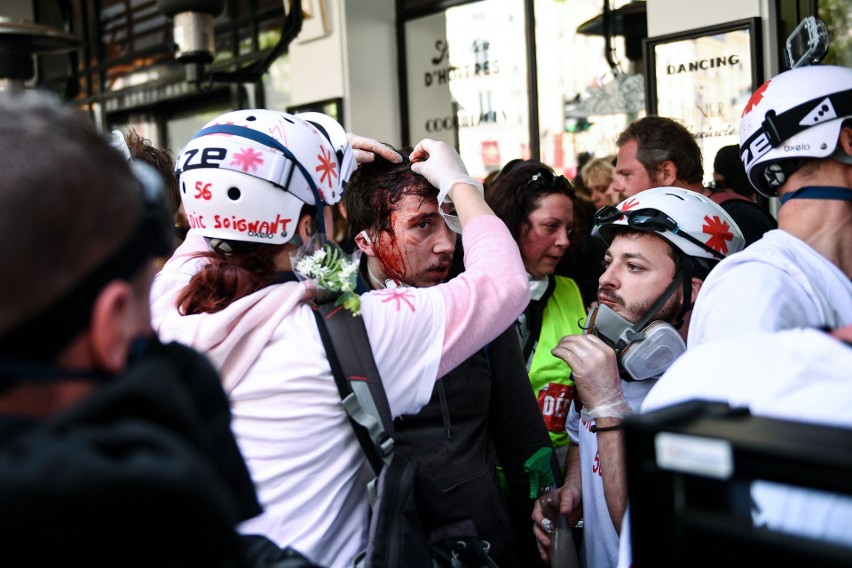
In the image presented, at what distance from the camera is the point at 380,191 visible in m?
A: 2.69

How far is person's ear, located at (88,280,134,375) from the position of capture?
0.96 meters

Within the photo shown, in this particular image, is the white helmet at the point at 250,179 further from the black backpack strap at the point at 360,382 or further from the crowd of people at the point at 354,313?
the black backpack strap at the point at 360,382

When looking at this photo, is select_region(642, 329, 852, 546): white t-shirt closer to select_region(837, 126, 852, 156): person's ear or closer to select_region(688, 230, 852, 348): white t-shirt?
select_region(688, 230, 852, 348): white t-shirt

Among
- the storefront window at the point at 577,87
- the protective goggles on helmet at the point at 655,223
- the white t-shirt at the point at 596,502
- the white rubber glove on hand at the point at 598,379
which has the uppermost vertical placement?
the storefront window at the point at 577,87

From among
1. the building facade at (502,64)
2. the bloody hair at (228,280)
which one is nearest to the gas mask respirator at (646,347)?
the bloody hair at (228,280)

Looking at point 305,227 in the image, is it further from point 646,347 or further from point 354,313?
point 646,347

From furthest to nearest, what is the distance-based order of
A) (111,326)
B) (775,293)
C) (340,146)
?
(340,146) < (775,293) < (111,326)

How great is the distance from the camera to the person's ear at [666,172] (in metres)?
4.49

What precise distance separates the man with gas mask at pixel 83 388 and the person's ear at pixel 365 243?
1684 mm

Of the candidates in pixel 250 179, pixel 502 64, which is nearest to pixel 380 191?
pixel 250 179

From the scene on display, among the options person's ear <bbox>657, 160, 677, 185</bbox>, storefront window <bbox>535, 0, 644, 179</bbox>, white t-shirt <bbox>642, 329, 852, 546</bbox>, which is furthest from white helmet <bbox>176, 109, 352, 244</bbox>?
storefront window <bbox>535, 0, 644, 179</bbox>

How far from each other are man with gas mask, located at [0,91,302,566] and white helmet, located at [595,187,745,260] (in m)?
1.90

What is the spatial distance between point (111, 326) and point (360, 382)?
87 centimetres

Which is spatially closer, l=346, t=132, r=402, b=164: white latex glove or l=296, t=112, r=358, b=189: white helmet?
l=296, t=112, r=358, b=189: white helmet
